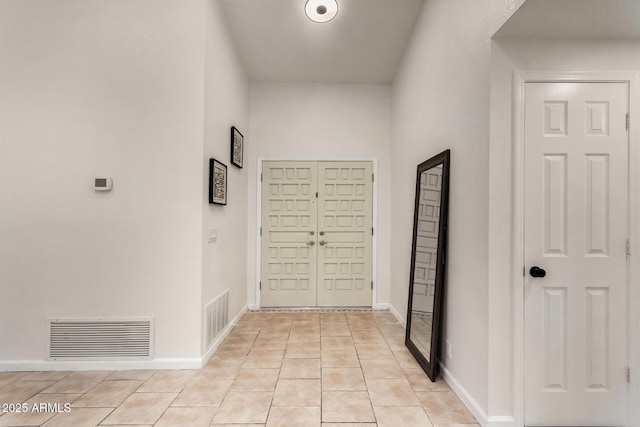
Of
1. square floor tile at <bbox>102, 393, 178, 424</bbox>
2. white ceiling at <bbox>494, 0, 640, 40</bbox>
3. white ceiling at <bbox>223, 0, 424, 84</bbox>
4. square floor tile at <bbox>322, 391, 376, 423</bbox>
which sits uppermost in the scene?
white ceiling at <bbox>223, 0, 424, 84</bbox>

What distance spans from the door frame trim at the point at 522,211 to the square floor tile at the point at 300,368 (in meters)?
1.42

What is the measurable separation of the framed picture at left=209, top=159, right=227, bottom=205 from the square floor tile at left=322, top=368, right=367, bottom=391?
1.78m

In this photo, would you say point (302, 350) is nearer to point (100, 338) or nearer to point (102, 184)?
point (100, 338)

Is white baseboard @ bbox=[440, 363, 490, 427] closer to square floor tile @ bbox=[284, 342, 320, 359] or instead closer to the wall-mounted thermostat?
square floor tile @ bbox=[284, 342, 320, 359]

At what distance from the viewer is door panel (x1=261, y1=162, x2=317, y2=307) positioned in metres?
4.47

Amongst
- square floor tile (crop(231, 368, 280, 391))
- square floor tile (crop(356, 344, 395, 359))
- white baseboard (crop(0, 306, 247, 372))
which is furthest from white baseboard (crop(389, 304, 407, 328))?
white baseboard (crop(0, 306, 247, 372))

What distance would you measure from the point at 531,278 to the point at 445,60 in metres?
1.76

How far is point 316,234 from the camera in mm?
4473

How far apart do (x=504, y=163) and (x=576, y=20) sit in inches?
33.6

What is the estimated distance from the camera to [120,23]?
8.61ft

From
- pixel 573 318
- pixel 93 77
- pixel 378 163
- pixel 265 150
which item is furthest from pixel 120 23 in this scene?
pixel 573 318

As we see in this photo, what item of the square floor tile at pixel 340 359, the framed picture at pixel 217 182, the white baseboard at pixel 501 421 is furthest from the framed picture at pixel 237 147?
the white baseboard at pixel 501 421

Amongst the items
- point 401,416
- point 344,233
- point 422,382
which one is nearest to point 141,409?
point 401,416

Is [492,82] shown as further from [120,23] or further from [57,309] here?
[57,309]
